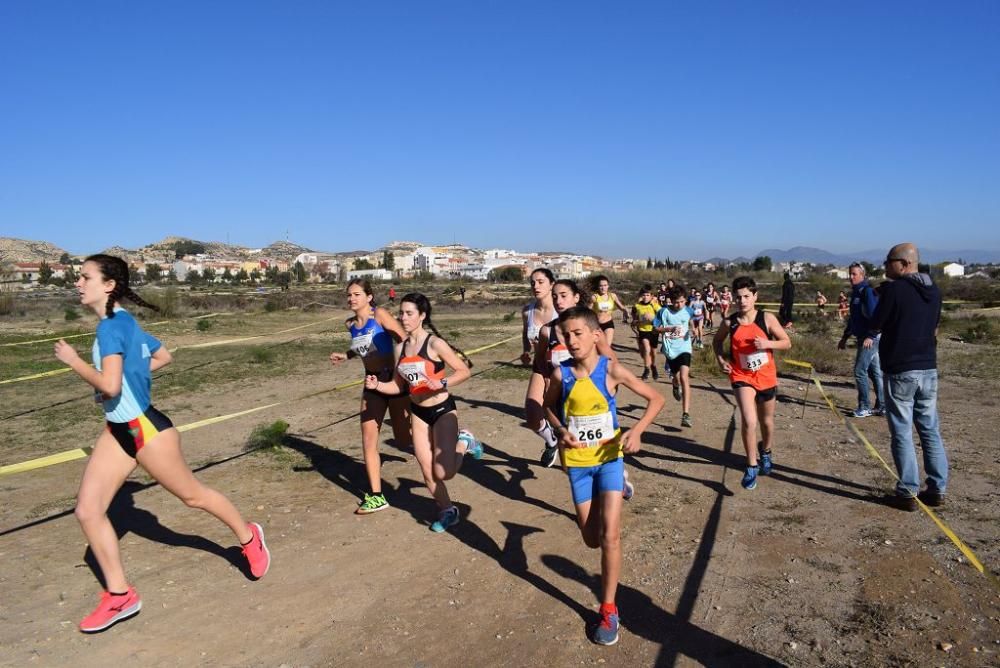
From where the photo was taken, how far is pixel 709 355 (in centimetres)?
1609

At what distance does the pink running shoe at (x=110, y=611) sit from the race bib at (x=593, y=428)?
9.48 ft

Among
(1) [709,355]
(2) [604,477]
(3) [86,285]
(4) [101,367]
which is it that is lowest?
(1) [709,355]

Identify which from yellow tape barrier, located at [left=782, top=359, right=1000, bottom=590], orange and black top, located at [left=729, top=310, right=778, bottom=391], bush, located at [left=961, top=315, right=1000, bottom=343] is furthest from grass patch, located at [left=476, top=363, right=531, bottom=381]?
bush, located at [left=961, top=315, right=1000, bottom=343]

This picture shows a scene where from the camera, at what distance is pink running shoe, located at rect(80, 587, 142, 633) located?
13.6 ft

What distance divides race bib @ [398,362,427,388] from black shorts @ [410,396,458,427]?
19cm

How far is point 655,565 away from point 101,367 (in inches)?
150

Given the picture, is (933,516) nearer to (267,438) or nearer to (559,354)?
(559,354)

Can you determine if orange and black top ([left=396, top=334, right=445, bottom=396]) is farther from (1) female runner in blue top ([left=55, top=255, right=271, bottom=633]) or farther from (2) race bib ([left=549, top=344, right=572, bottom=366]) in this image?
(1) female runner in blue top ([left=55, top=255, right=271, bottom=633])

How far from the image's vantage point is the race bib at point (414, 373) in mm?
5586

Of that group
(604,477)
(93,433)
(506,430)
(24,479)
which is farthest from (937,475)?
(93,433)

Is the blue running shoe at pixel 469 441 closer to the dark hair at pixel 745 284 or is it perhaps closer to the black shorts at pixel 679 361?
the dark hair at pixel 745 284

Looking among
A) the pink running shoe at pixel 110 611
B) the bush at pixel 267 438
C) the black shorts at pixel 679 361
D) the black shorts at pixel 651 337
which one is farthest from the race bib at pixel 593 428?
the black shorts at pixel 651 337

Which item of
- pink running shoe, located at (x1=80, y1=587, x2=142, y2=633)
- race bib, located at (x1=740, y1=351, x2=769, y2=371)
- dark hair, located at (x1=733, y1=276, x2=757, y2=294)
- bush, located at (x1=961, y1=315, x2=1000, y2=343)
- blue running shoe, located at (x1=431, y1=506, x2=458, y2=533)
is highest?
dark hair, located at (x1=733, y1=276, x2=757, y2=294)

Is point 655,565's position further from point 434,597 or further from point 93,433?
point 93,433
